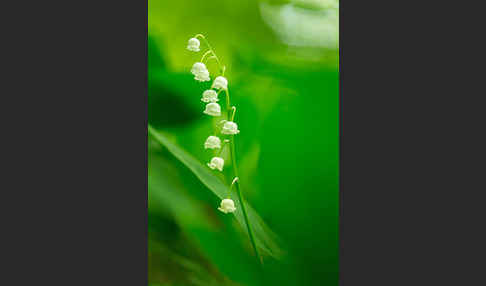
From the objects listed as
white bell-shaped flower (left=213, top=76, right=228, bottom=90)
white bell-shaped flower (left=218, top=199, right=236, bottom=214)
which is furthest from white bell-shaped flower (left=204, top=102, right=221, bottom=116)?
white bell-shaped flower (left=218, top=199, right=236, bottom=214)

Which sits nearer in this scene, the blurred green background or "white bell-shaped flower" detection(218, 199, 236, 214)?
Result: "white bell-shaped flower" detection(218, 199, 236, 214)

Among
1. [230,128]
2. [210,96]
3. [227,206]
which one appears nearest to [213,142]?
[230,128]

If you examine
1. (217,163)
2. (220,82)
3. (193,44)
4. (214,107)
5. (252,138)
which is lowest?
(217,163)

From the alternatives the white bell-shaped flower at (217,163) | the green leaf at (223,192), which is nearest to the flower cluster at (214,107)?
the white bell-shaped flower at (217,163)

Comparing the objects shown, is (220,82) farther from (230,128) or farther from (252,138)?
(252,138)

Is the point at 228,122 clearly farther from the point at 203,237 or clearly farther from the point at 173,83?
the point at 203,237

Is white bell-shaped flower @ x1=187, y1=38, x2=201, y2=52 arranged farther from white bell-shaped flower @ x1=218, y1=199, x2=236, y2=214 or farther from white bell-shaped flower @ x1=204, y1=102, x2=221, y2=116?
white bell-shaped flower @ x1=218, y1=199, x2=236, y2=214

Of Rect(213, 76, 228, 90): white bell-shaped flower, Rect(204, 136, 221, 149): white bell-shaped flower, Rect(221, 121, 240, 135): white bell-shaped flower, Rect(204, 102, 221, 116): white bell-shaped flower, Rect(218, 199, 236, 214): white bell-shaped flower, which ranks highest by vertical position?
Rect(213, 76, 228, 90): white bell-shaped flower
